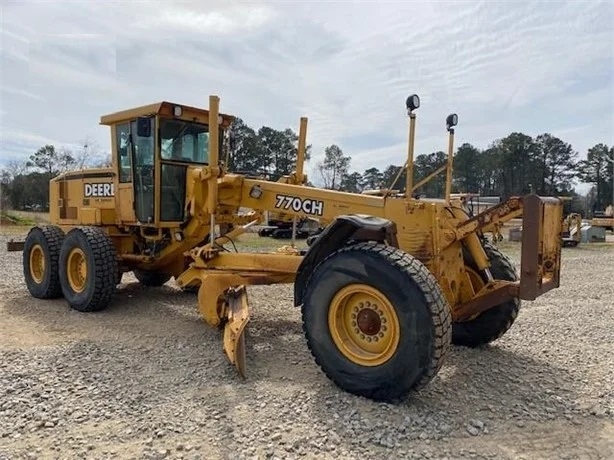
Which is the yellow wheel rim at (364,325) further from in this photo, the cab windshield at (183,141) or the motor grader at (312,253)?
the cab windshield at (183,141)

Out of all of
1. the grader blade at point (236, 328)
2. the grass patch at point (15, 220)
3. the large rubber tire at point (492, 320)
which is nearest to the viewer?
the grader blade at point (236, 328)

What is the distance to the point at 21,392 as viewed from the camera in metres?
4.26

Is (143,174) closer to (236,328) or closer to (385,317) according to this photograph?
(236,328)

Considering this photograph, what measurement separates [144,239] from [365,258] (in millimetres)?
5077

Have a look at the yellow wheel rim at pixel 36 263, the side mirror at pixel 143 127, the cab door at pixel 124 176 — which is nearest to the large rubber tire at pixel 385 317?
the side mirror at pixel 143 127

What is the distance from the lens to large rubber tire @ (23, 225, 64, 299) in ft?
26.6

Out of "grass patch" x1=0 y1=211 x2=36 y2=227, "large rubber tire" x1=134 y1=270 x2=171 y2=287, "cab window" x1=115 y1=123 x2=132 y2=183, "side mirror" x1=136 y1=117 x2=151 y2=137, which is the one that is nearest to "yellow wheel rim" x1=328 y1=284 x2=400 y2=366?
"side mirror" x1=136 y1=117 x2=151 y2=137

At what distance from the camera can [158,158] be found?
7.38 m

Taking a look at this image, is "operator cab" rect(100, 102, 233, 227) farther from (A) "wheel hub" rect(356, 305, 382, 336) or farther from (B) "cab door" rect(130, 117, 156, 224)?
(A) "wheel hub" rect(356, 305, 382, 336)

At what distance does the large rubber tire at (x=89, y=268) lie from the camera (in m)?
7.20

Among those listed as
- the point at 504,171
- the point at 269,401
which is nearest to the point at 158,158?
the point at 269,401

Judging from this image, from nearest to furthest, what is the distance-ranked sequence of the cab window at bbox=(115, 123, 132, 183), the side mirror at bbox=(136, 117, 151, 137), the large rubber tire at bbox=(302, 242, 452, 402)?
the large rubber tire at bbox=(302, 242, 452, 402), the side mirror at bbox=(136, 117, 151, 137), the cab window at bbox=(115, 123, 132, 183)

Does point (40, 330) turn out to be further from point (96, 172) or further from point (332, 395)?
point (332, 395)

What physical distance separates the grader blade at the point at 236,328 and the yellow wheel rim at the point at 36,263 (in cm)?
427
